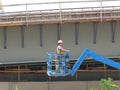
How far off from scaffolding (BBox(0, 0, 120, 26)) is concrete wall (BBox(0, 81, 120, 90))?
4.53 m

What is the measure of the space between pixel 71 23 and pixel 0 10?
3831 mm

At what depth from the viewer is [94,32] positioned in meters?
22.2

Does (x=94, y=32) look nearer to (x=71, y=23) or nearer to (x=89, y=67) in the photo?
(x=71, y=23)

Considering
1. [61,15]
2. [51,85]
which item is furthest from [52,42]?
[51,85]

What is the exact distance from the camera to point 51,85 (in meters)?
25.0

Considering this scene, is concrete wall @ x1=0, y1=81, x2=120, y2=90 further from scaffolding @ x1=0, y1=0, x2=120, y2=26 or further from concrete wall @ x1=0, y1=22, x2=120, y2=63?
scaffolding @ x1=0, y1=0, x2=120, y2=26

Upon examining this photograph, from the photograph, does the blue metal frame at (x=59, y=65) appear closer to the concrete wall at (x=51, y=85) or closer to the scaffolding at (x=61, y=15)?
the scaffolding at (x=61, y=15)

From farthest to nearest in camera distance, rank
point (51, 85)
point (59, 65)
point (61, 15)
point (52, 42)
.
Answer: point (51, 85), point (52, 42), point (61, 15), point (59, 65)

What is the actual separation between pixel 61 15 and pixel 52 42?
1559 mm

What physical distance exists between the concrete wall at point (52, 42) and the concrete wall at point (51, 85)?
2.71 m

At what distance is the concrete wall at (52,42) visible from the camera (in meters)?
22.2

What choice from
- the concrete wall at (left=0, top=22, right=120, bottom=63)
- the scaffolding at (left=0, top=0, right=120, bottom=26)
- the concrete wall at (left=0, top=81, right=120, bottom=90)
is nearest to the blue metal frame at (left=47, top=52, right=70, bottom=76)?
the scaffolding at (left=0, top=0, right=120, bottom=26)

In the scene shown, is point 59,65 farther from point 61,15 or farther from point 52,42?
point 61,15

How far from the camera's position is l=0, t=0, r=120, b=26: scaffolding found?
21656 millimetres
